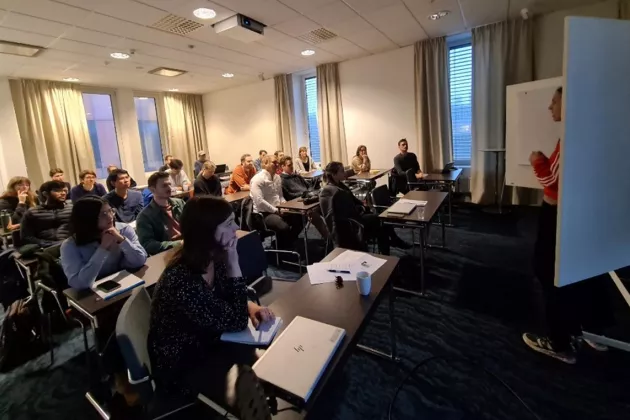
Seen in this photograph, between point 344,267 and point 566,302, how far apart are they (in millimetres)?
1292

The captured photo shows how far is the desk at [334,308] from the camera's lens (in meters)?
1.08

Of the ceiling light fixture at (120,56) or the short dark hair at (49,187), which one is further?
the ceiling light fixture at (120,56)

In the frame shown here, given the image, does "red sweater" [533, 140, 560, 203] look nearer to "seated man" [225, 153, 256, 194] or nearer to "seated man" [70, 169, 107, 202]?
"seated man" [225, 153, 256, 194]

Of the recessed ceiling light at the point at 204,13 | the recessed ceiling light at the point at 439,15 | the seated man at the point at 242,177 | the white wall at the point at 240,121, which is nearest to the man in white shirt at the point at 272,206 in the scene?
the seated man at the point at 242,177

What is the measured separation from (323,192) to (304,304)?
184 cm

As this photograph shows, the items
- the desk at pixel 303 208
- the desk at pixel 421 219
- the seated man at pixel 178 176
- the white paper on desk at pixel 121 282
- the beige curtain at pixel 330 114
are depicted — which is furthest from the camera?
the beige curtain at pixel 330 114

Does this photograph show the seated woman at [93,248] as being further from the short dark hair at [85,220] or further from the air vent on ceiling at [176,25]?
the air vent on ceiling at [176,25]

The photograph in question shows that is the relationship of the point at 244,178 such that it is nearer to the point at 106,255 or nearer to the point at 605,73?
the point at 106,255

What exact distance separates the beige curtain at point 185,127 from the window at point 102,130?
4.22ft

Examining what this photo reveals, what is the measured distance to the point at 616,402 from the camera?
1.66 meters

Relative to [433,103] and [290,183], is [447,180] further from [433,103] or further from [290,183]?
[290,183]

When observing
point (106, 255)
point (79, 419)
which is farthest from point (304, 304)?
point (79, 419)

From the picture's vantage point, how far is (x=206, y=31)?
441cm

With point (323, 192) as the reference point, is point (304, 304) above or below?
below
